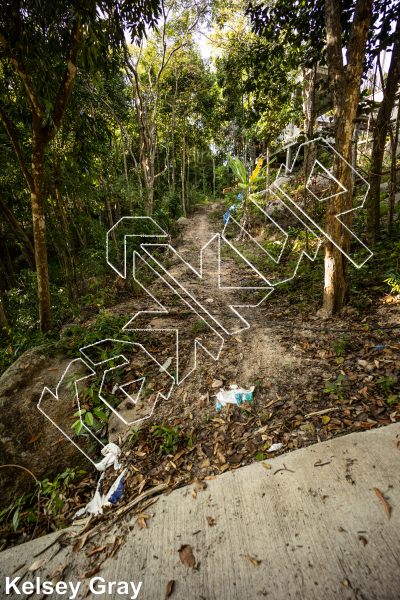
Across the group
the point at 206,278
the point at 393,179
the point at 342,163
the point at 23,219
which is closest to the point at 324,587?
the point at 342,163

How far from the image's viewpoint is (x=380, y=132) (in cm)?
407

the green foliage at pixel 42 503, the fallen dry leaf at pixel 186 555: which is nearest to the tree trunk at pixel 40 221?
the green foliage at pixel 42 503

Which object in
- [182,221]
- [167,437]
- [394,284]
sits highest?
[182,221]

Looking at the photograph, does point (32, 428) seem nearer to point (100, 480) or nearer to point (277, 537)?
point (100, 480)

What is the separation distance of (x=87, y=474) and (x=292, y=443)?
1.90 metres

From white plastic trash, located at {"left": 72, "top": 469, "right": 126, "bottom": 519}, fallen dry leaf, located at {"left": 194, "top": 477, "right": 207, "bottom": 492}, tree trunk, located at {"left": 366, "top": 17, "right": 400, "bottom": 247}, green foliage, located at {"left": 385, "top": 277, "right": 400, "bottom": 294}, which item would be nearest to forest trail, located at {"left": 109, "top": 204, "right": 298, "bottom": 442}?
white plastic trash, located at {"left": 72, "top": 469, "right": 126, "bottom": 519}

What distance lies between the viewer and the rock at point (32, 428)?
2346 mm

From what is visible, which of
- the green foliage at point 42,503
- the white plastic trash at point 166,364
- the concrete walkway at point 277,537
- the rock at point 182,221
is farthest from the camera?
the rock at point 182,221

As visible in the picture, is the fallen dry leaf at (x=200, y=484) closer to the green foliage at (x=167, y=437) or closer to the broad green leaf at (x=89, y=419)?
the green foliage at (x=167, y=437)

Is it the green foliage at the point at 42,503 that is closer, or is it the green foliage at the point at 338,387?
the green foliage at the point at 42,503

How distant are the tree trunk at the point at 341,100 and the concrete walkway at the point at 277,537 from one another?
228 cm

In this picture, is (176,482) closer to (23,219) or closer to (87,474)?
(87,474)

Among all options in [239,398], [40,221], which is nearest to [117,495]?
[239,398]

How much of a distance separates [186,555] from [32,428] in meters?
2.01
